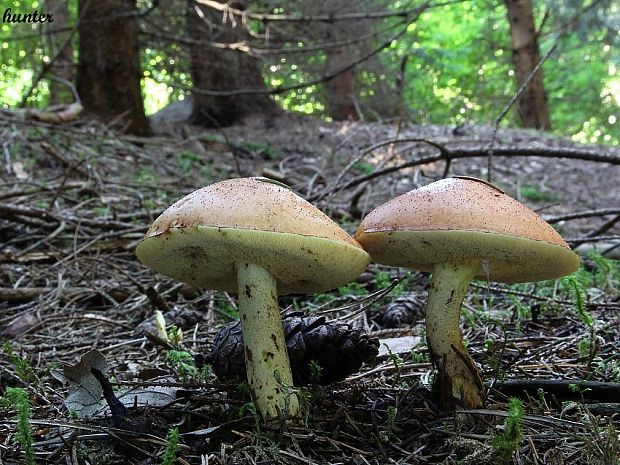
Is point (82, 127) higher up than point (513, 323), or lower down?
higher up

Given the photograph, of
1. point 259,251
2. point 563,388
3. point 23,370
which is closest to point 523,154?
point 563,388

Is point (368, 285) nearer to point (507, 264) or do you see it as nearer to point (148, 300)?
point (148, 300)

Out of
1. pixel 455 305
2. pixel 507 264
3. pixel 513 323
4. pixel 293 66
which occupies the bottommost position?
pixel 513 323

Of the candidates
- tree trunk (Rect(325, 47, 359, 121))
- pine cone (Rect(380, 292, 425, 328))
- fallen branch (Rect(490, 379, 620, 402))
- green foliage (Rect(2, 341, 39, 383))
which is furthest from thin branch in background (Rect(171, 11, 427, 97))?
tree trunk (Rect(325, 47, 359, 121))

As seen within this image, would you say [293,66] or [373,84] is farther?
[373,84]

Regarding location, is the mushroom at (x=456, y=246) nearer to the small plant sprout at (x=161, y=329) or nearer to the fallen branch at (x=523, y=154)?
the small plant sprout at (x=161, y=329)

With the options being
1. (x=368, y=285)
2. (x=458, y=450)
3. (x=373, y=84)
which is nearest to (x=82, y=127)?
(x=368, y=285)

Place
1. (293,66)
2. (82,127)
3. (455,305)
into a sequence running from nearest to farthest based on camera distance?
(455,305)
(82,127)
(293,66)

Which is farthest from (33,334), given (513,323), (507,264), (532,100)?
(532,100)

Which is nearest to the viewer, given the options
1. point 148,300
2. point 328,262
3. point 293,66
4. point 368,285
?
point 328,262
